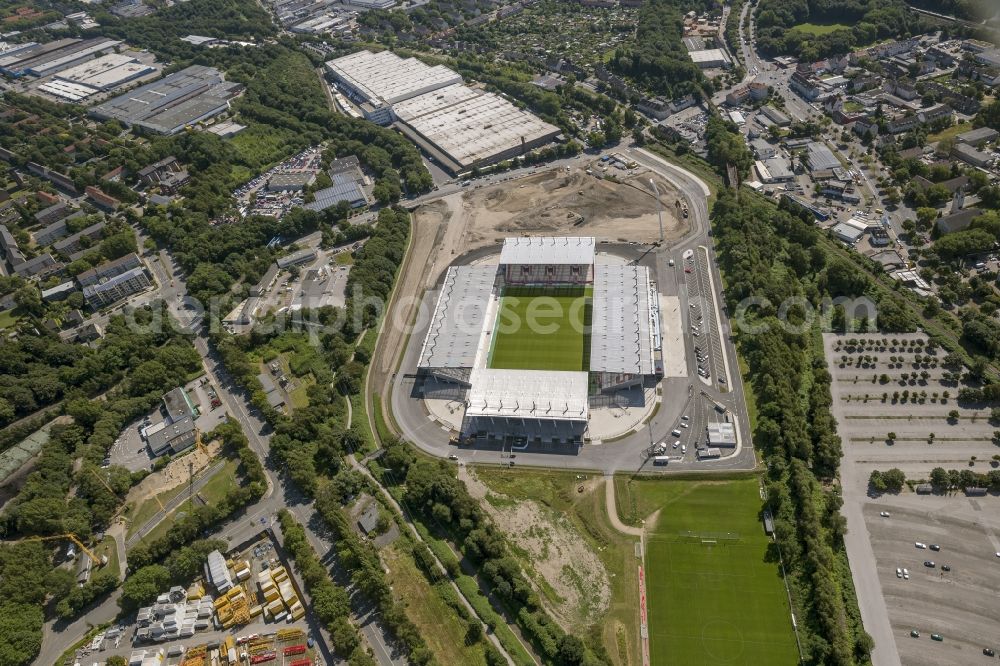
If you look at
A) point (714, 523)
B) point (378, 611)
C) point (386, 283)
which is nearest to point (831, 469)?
point (714, 523)

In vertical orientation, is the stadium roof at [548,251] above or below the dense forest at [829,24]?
below

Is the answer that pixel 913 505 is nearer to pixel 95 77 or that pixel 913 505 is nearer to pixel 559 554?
pixel 559 554

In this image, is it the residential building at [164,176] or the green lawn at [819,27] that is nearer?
the residential building at [164,176]

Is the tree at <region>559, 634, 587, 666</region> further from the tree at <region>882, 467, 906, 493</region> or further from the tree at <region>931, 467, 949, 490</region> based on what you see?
the tree at <region>931, 467, 949, 490</region>

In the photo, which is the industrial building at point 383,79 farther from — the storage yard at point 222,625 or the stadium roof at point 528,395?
the storage yard at point 222,625

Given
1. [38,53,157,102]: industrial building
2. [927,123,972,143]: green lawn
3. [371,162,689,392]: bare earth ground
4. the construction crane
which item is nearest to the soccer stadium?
[371,162,689,392]: bare earth ground

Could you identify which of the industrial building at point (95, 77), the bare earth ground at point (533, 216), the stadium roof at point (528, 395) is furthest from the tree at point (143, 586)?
the industrial building at point (95, 77)
